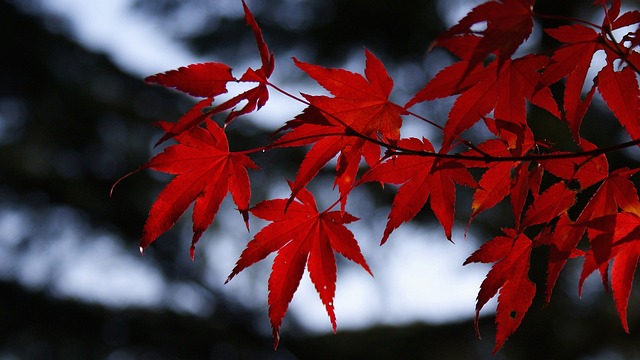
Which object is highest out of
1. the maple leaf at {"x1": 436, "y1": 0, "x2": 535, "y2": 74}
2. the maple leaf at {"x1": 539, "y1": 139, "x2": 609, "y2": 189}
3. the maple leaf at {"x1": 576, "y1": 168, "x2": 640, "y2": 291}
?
the maple leaf at {"x1": 436, "y1": 0, "x2": 535, "y2": 74}

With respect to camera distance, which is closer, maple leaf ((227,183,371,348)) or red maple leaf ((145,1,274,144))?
red maple leaf ((145,1,274,144))

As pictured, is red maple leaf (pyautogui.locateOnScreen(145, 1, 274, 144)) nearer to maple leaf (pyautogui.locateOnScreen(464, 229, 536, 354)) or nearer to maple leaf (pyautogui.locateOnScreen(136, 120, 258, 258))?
maple leaf (pyautogui.locateOnScreen(136, 120, 258, 258))

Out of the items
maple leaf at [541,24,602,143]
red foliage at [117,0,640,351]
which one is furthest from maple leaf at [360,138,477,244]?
maple leaf at [541,24,602,143]

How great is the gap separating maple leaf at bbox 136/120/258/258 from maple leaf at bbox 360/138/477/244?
15cm

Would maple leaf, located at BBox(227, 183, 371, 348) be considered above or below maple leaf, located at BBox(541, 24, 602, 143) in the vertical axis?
below

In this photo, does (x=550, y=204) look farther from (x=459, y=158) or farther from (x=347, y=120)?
(x=347, y=120)

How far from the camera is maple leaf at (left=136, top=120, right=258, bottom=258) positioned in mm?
706

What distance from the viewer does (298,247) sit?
75 cm

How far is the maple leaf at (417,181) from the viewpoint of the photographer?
684 mm

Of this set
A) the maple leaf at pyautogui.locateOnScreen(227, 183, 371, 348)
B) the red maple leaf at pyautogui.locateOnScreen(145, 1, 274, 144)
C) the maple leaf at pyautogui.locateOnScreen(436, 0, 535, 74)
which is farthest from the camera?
the maple leaf at pyautogui.locateOnScreen(227, 183, 371, 348)

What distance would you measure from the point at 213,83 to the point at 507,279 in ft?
1.21

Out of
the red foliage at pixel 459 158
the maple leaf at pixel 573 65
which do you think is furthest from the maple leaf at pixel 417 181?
the maple leaf at pixel 573 65

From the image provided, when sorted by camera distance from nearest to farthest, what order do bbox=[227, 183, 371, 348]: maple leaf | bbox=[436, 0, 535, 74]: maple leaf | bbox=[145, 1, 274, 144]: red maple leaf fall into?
1. bbox=[436, 0, 535, 74]: maple leaf
2. bbox=[145, 1, 274, 144]: red maple leaf
3. bbox=[227, 183, 371, 348]: maple leaf

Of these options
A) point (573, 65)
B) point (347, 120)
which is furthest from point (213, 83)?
point (573, 65)
